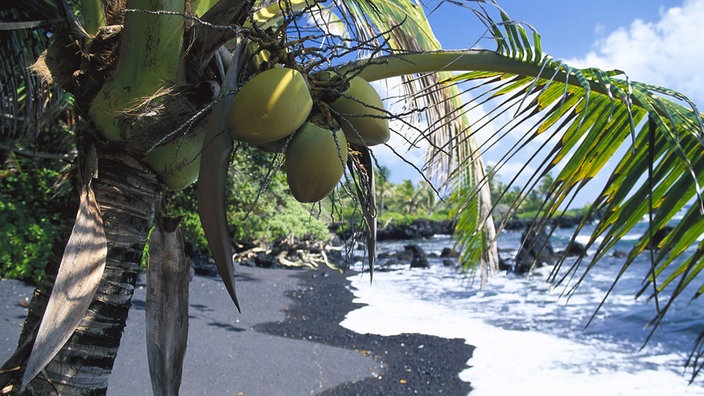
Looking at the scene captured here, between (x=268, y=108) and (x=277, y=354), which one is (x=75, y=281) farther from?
(x=277, y=354)

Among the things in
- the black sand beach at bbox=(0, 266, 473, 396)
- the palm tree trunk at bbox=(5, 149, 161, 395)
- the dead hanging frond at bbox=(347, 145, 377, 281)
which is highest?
the dead hanging frond at bbox=(347, 145, 377, 281)

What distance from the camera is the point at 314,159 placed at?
1.24m

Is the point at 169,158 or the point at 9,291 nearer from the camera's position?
the point at 169,158

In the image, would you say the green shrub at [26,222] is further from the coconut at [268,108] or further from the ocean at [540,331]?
the coconut at [268,108]

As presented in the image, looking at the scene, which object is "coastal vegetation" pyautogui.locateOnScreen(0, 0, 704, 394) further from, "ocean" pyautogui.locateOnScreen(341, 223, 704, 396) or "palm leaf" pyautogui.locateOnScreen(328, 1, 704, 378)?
"ocean" pyautogui.locateOnScreen(341, 223, 704, 396)

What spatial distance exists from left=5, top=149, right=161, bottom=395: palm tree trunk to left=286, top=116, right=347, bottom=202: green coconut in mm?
594

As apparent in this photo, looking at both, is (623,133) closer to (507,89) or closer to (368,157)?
(507,89)

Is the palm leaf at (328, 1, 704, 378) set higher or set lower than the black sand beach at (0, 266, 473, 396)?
higher

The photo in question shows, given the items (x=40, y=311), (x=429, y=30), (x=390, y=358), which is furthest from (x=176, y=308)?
(x=390, y=358)

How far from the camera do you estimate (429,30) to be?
11.9ft

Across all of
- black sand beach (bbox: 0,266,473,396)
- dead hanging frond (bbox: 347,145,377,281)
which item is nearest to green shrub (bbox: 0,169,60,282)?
black sand beach (bbox: 0,266,473,396)

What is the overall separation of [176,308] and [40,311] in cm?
39

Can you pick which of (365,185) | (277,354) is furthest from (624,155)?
(277,354)

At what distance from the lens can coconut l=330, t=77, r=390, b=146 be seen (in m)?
1.33
